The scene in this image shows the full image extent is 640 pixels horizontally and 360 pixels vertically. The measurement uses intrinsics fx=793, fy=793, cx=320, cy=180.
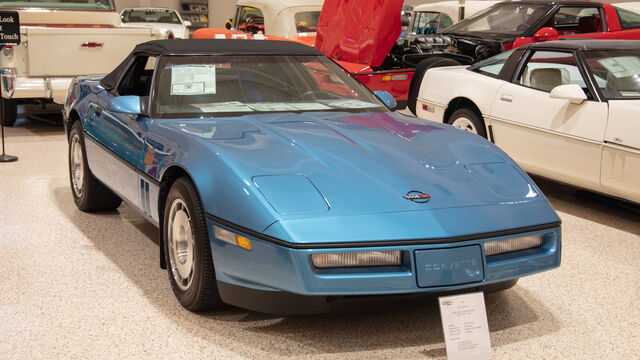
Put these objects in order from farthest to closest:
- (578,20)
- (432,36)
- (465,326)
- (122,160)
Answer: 1. (578,20)
2. (432,36)
3. (122,160)
4. (465,326)

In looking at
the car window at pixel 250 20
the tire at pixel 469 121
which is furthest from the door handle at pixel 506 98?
the car window at pixel 250 20

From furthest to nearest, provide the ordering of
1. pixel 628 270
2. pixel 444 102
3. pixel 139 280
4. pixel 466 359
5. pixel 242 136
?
pixel 444 102 < pixel 628 270 < pixel 139 280 < pixel 242 136 < pixel 466 359

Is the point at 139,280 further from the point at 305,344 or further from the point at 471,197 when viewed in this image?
the point at 471,197

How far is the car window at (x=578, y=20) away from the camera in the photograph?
973 cm

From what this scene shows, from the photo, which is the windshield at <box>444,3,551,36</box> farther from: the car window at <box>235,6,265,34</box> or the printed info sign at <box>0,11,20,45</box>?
the printed info sign at <box>0,11,20,45</box>

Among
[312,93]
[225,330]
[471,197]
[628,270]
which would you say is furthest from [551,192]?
[225,330]

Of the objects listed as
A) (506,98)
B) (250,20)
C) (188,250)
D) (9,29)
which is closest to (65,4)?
(9,29)

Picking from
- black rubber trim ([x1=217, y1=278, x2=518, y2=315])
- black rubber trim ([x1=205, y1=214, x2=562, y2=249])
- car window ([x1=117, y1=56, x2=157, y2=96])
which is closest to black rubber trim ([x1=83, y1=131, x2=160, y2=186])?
car window ([x1=117, y1=56, x2=157, y2=96])

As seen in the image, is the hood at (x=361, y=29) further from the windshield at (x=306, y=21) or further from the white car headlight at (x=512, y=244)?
the white car headlight at (x=512, y=244)

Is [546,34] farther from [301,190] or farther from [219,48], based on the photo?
[301,190]

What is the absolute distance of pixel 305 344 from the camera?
3404 millimetres

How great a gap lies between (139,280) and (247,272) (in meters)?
1.24

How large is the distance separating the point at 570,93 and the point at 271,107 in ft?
7.96

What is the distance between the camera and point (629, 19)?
33.8ft
